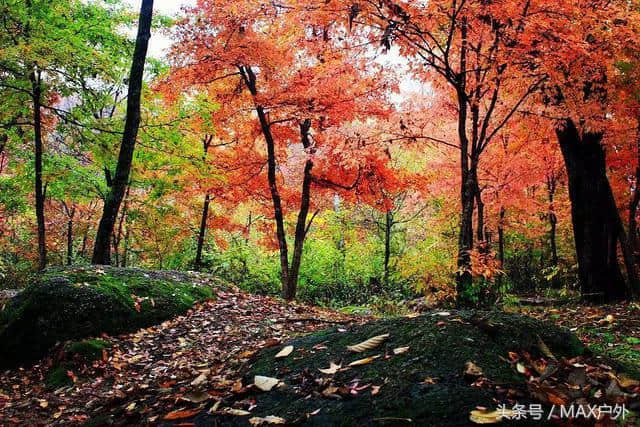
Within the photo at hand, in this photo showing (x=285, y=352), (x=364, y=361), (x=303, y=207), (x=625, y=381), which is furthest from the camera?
(x=303, y=207)

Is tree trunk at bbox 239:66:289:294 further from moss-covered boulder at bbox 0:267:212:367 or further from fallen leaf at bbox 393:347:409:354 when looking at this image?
fallen leaf at bbox 393:347:409:354

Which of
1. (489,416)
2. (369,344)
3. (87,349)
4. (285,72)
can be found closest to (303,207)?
(285,72)

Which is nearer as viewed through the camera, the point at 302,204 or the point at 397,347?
the point at 397,347

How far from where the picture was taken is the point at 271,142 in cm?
1015

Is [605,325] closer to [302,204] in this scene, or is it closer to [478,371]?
[478,371]

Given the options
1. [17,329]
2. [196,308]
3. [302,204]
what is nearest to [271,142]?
[302,204]

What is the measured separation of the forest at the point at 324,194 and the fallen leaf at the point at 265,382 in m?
0.02

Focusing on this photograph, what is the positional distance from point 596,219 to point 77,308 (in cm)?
874

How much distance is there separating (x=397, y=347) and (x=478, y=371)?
58cm

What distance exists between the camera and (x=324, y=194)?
451 inches

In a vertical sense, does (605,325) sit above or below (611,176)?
below

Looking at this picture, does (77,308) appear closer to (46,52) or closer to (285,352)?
(285,352)

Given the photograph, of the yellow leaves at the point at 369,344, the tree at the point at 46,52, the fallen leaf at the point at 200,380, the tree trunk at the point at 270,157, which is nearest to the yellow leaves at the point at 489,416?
the yellow leaves at the point at 369,344

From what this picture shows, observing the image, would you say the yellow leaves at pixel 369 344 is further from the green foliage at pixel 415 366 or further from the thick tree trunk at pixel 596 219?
the thick tree trunk at pixel 596 219
